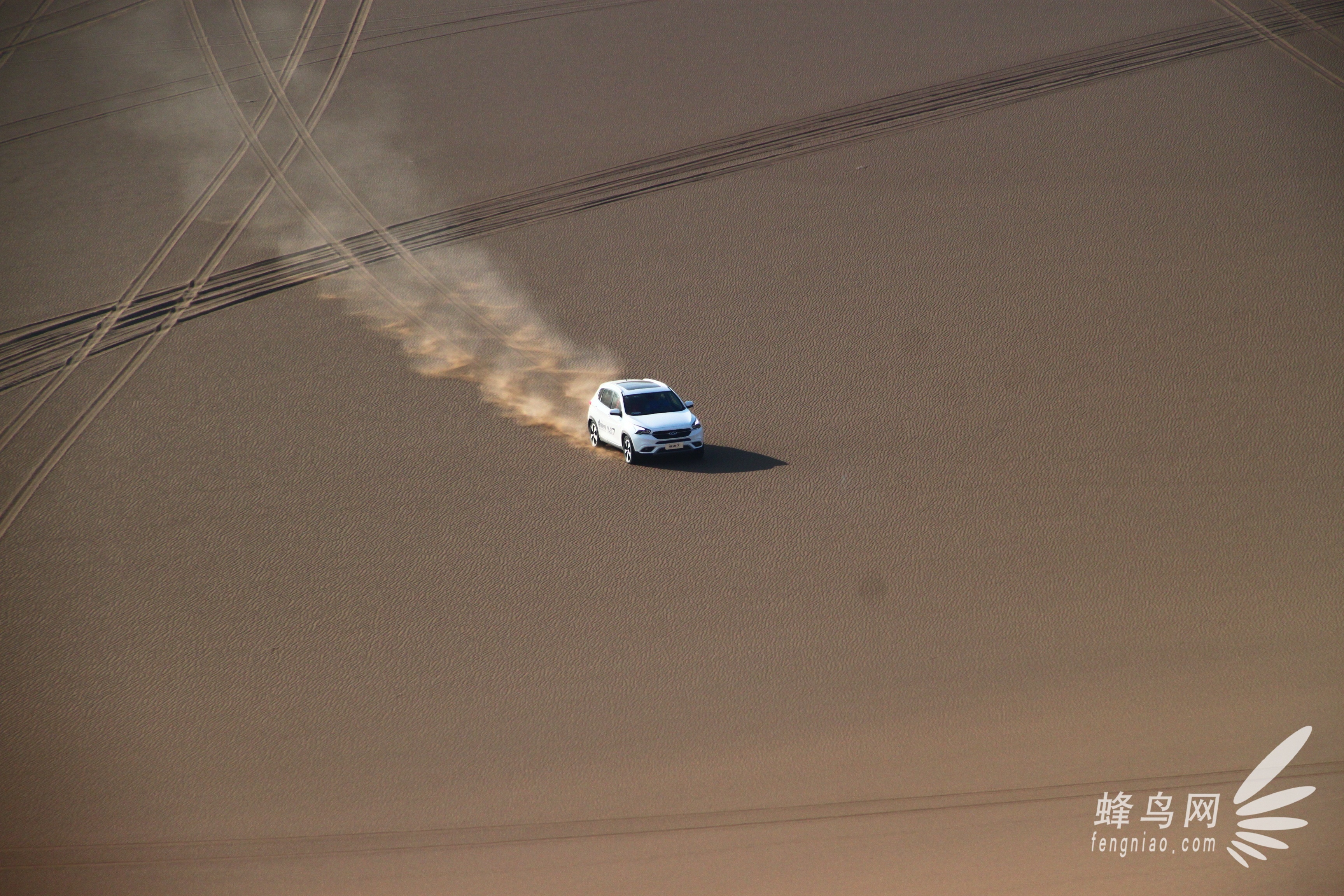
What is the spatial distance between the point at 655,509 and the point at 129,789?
8.77m

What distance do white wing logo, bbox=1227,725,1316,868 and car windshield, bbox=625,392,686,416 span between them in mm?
10772

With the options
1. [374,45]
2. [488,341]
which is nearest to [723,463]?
[488,341]

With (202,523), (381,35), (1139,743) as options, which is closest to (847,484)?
(1139,743)

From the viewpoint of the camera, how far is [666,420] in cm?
1917

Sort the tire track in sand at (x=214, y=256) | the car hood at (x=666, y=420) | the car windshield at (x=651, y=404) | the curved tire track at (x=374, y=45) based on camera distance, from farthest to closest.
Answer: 1. the curved tire track at (x=374, y=45)
2. the tire track in sand at (x=214, y=256)
3. the car windshield at (x=651, y=404)
4. the car hood at (x=666, y=420)

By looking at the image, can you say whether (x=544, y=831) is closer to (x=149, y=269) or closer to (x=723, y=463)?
(x=723, y=463)

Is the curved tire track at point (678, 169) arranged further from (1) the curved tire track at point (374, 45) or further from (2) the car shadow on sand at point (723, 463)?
(2) the car shadow on sand at point (723, 463)

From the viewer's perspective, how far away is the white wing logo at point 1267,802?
10461 millimetres

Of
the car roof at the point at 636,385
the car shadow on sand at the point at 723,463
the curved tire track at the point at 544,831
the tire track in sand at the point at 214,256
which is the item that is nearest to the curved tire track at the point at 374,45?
the tire track in sand at the point at 214,256

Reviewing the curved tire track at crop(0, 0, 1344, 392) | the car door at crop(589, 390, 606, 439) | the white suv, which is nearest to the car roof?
the white suv

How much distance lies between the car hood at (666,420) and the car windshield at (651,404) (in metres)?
0.07

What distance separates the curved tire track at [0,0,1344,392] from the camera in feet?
84.7

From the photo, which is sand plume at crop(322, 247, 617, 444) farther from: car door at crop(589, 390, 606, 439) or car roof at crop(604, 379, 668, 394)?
car roof at crop(604, 379, 668, 394)

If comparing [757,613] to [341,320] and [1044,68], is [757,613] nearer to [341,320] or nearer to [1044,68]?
[341,320]
